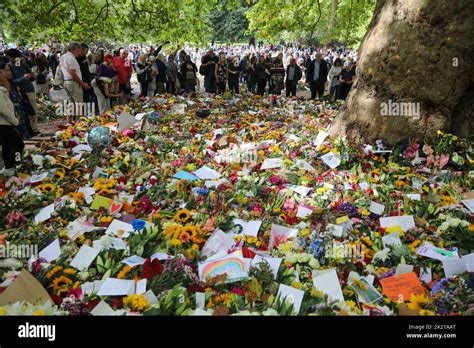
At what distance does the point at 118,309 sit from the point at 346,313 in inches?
72.0

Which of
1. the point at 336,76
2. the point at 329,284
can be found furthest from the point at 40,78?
the point at 329,284

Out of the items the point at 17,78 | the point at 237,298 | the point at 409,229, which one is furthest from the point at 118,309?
the point at 17,78

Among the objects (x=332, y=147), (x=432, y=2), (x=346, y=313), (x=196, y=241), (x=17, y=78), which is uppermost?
(x=432, y=2)

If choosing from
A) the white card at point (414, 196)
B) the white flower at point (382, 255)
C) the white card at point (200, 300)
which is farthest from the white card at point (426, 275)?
the white card at point (200, 300)

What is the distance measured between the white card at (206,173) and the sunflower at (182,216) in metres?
1.17

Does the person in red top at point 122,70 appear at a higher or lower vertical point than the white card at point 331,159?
higher

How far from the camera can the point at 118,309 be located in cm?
305

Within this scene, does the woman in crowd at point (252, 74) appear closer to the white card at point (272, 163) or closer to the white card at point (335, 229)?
the white card at point (272, 163)

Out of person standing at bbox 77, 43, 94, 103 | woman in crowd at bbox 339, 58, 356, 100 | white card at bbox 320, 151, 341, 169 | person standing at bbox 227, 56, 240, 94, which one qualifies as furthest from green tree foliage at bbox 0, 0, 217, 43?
white card at bbox 320, 151, 341, 169

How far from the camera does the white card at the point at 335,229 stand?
13.5ft

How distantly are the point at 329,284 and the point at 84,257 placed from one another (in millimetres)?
2356

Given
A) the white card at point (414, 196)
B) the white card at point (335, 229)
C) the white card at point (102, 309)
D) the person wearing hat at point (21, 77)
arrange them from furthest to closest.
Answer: the person wearing hat at point (21, 77) → the white card at point (414, 196) → the white card at point (335, 229) → the white card at point (102, 309)
